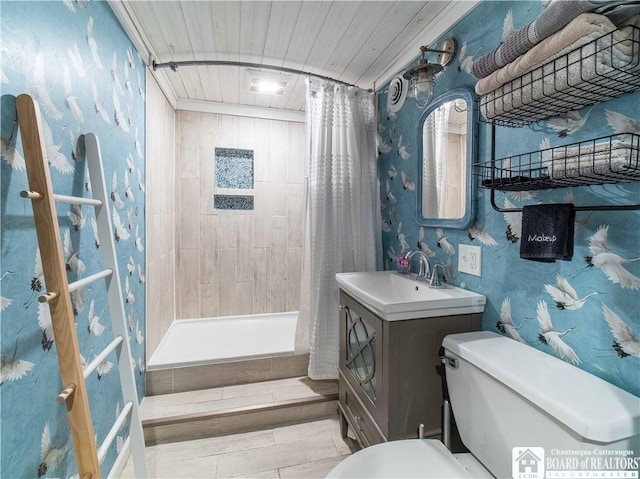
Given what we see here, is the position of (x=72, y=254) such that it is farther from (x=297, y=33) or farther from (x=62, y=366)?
(x=297, y=33)

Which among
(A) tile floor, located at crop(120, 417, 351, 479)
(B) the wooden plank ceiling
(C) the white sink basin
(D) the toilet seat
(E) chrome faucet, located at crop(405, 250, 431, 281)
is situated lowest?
(A) tile floor, located at crop(120, 417, 351, 479)

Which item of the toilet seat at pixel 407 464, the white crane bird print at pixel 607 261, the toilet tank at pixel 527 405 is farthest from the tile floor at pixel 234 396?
the white crane bird print at pixel 607 261

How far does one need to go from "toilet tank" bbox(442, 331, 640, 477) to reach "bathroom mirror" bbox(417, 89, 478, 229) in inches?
23.6

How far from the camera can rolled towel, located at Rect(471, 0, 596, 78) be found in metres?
0.76

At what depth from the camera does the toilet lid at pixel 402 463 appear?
965 mm

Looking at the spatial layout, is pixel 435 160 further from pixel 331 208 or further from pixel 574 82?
pixel 574 82

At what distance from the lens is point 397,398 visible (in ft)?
4.07

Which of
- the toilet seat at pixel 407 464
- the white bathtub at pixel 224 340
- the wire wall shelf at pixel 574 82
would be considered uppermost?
the wire wall shelf at pixel 574 82

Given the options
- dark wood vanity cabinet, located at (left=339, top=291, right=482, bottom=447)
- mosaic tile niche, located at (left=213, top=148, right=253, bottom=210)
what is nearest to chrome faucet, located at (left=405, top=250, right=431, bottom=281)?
dark wood vanity cabinet, located at (left=339, top=291, right=482, bottom=447)

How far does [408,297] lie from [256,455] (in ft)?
4.02

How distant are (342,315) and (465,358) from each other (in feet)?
2.55

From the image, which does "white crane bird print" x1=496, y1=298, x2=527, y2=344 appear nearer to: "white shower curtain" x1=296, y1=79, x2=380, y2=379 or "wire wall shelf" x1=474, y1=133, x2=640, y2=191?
"wire wall shelf" x1=474, y1=133, x2=640, y2=191

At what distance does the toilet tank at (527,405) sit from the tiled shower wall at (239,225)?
2.16m

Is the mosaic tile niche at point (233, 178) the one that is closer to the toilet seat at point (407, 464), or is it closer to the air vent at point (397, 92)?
the air vent at point (397, 92)
